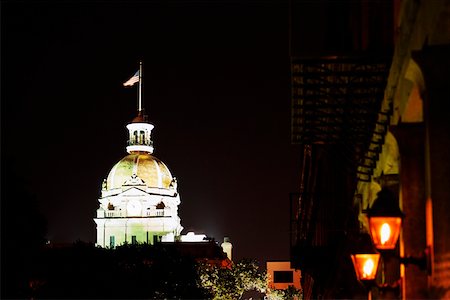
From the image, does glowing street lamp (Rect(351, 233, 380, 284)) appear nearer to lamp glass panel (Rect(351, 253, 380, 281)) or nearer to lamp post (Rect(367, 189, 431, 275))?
lamp glass panel (Rect(351, 253, 380, 281))

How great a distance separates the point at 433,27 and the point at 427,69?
56 cm

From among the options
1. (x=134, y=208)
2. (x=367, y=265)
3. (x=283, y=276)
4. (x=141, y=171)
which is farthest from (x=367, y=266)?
(x=283, y=276)

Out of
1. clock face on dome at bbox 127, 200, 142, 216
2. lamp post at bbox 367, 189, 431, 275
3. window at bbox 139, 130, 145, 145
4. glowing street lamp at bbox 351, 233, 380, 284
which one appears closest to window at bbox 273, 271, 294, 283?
clock face on dome at bbox 127, 200, 142, 216

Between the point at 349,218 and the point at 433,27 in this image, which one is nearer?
the point at 433,27

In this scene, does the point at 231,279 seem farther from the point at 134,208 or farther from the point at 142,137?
the point at 142,137

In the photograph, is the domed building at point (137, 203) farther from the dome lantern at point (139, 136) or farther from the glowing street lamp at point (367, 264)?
the glowing street lamp at point (367, 264)

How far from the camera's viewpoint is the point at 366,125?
1844cm

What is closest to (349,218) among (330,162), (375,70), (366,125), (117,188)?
(330,162)

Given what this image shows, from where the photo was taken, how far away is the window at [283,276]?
18146cm

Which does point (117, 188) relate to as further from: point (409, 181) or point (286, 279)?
point (409, 181)

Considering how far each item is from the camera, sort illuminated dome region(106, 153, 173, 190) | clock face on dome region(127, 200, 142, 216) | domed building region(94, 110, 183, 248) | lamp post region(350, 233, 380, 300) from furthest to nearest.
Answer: illuminated dome region(106, 153, 173, 190), clock face on dome region(127, 200, 142, 216), domed building region(94, 110, 183, 248), lamp post region(350, 233, 380, 300)

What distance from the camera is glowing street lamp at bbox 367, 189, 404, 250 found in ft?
40.4

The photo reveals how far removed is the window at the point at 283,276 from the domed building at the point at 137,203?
70.2ft

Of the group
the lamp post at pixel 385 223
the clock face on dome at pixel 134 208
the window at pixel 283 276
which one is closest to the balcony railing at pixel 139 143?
the clock face on dome at pixel 134 208
